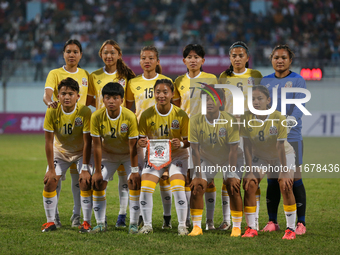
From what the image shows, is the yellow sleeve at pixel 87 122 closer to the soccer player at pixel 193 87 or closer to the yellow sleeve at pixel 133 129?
the yellow sleeve at pixel 133 129

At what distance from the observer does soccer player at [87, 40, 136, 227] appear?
545cm

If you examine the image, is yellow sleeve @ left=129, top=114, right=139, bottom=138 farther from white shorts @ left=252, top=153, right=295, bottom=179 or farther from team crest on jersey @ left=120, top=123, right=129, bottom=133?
white shorts @ left=252, top=153, right=295, bottom=179

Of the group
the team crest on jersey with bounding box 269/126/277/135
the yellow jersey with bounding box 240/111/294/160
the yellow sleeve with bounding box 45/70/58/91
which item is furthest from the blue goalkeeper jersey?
the yellow sleeve with bounding box 45/70/58/91

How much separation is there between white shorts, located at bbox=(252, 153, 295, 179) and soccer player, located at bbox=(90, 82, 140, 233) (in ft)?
4.51

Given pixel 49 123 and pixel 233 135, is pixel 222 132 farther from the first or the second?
pixel 49 123

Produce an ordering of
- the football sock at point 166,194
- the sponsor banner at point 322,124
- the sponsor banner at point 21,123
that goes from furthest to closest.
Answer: the sponsor banner at point 21,123 < the sponsor banner at point 322,124 < the football sock at point 166,194

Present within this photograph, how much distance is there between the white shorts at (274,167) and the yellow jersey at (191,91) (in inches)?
39.2

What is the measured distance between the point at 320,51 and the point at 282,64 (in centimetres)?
1509

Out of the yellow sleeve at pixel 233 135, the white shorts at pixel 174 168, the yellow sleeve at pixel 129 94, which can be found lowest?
the white shorts at pixel 174 168

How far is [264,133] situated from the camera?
4.71 metres

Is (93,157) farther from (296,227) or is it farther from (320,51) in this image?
(320,51)

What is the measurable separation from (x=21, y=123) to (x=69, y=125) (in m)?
13.9

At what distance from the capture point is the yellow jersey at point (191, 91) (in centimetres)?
527

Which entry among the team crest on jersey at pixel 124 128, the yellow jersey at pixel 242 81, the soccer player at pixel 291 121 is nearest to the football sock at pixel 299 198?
the soccer player at pixel 291 121
